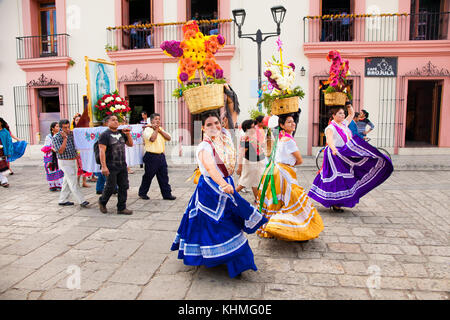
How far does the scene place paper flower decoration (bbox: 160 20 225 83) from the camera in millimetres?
3303

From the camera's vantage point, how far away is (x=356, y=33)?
12328mm

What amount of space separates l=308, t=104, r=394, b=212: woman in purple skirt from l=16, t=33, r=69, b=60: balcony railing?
1215 centimetres

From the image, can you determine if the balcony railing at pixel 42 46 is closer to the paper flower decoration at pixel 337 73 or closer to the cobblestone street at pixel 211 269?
the cobblestone street at pixel 211 269

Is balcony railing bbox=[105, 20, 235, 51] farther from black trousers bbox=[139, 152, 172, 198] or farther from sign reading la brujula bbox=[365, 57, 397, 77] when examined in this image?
black trousers bbox=[139, 152, 172, 198]

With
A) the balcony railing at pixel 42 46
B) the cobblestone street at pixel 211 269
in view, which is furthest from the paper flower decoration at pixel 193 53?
the balcony railing at pixel 42 46

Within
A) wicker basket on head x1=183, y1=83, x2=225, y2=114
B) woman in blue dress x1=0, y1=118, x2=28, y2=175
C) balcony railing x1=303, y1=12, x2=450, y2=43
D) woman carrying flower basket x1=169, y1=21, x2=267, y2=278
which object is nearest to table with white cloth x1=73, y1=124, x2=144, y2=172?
woman in blue dress x1=0, y1=118, x2=28, y2=175

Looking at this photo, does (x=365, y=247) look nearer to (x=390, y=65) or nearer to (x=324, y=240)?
(x=324, y=240)

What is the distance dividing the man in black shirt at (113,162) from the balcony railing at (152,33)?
810cm

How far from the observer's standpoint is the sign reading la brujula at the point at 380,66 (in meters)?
12.3

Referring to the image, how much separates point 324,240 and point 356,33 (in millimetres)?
10288

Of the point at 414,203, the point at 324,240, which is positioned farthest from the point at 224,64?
the point at 324,240

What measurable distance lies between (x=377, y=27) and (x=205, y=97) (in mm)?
11457

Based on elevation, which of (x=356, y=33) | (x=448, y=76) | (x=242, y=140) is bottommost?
(x=242, y=140)

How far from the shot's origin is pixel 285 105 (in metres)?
4.22
